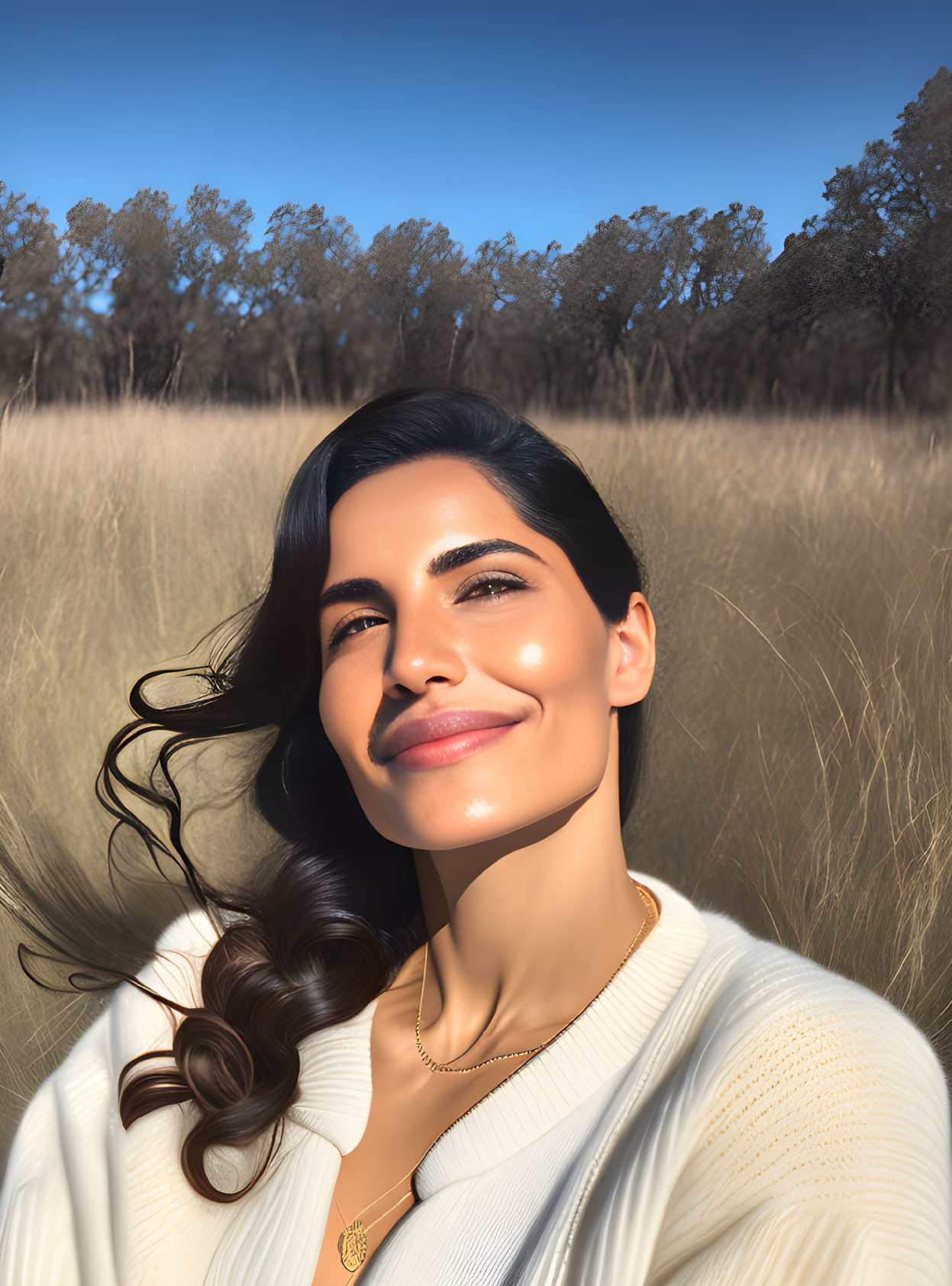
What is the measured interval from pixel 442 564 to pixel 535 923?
62 cm

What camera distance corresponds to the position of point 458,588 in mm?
1563

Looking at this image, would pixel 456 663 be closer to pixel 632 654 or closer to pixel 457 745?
pixel 457 745

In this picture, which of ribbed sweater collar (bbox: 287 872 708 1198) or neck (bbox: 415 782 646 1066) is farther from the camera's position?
neck (bbox: 415 782 646 1066)

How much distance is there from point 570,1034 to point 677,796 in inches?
47.4

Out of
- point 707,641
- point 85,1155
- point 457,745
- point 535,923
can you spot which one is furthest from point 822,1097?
point 707,641

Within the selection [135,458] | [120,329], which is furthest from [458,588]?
[120,329]

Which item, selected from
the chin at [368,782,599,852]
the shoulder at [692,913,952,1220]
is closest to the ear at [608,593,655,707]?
the chin at [368,782,599,852]

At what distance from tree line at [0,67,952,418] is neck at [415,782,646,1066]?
1715 millimetres

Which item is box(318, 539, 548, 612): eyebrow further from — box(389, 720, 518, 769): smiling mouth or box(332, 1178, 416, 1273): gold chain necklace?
box(332, 1178, 416, 1273): gold chain necklace

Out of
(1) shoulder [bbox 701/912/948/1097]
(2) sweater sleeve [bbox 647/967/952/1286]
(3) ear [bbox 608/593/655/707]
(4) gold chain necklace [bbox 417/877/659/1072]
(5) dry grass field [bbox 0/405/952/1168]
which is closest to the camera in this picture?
(2) sweater sleeve [bbox 647/967/952/1286]

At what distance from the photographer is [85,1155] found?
1.80 m

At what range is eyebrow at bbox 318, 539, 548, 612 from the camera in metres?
1.56

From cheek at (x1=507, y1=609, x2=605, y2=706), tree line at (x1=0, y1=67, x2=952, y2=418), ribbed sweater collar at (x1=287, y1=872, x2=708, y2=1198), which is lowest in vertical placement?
ribbed sweater collar at (x1=287, y1=872, x2=708, y2=1198)

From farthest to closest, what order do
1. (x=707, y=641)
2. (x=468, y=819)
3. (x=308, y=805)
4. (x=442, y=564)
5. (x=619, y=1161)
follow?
1. (x=707, y=641)
2. (x=308, y=805)
3. (x=442, y=564)
4. (x=468, y=819)
5. (x=619, y=1161)
